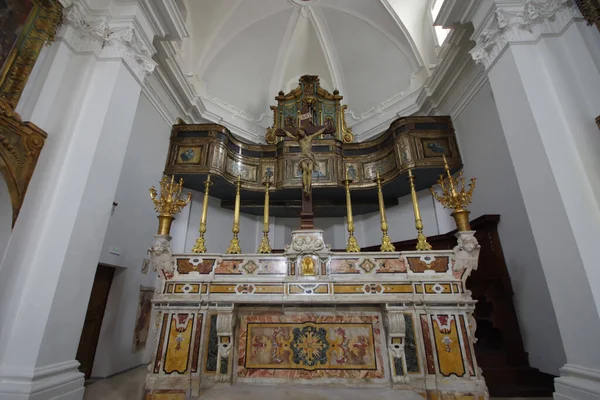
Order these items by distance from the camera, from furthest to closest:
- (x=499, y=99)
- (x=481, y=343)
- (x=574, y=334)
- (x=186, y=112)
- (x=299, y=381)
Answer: (x=186, y=112)
(x=481, y=343)
(x=499, y=99)
(x=299, y=381)
(x=574, y=334)

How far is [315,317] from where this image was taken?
3639 mm

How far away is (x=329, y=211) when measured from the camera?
9016mm

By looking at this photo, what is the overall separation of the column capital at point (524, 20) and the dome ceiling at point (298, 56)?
160 inches

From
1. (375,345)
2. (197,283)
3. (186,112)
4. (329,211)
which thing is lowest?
(375,345)

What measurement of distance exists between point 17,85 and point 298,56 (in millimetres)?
9406

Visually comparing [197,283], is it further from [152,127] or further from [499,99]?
[499,99]

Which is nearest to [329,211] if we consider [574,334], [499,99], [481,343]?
[481,343]

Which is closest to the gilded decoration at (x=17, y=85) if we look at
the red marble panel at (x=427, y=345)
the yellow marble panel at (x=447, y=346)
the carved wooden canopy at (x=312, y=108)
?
the red marble panel at (x=427, y=345)

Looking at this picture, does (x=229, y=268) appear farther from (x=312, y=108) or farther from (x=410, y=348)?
(x=312, y=108)

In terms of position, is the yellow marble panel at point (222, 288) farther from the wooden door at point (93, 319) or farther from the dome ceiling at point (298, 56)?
the dome ceiling at point (298, 56)

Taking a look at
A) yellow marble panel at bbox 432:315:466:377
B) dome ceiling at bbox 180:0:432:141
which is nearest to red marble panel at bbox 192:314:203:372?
yellow marble panel at bbox 432:315:466:377

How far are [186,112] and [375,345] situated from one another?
7.42m

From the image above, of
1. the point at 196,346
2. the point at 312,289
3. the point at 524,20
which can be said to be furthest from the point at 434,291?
the point at 524,20

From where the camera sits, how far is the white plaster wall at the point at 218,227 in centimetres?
770
